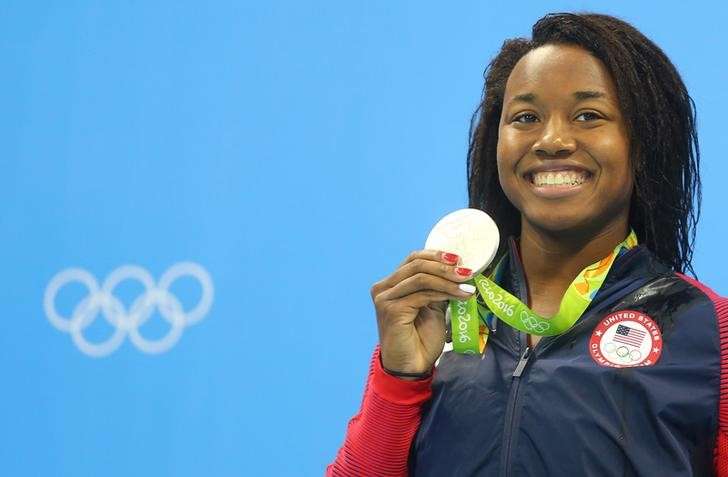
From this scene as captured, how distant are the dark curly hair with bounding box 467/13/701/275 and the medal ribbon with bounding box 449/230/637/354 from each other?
60mm

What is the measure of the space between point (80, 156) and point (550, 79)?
4.15ft

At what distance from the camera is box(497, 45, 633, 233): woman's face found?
1.22 m

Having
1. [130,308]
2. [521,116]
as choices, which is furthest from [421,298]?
[130,308]

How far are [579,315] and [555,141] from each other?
6.8 inches

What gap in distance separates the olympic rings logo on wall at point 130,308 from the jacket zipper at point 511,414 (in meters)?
1.08

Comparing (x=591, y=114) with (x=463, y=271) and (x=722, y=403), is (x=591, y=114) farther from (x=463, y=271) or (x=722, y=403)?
(x=722, y=403)

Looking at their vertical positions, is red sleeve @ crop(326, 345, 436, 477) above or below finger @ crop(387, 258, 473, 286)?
below

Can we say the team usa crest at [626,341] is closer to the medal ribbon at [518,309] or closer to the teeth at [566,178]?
the medal ribbon at [518,309]

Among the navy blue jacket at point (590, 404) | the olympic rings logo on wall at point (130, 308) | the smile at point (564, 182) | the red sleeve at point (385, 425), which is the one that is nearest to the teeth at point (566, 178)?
the smile at point (564, 182)

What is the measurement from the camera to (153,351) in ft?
7.25

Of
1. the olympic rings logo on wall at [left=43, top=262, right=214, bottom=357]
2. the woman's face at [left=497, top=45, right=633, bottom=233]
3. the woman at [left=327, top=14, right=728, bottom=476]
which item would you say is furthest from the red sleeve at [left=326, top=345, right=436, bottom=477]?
the olympic rings logo on wall at [left=43, top=262, right=214, bottom=357]

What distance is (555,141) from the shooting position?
3.99 feet

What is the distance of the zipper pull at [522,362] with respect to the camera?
1.18 meters

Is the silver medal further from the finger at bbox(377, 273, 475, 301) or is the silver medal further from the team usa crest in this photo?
the team usa crest
